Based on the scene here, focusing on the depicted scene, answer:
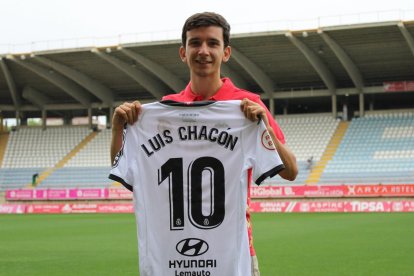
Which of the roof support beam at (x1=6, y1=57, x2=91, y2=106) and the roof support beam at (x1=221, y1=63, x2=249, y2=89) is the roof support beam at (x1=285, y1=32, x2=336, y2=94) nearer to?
the roof support beam at (x1=221, y1=63, x2=249, y2=89)

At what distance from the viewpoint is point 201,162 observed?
3.70 metres

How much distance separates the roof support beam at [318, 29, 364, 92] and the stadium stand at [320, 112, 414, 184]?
2547 mm

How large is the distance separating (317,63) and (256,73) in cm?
381

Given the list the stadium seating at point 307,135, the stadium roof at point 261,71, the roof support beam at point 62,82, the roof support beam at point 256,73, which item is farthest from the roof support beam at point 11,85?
the stadium seating at point 307,135

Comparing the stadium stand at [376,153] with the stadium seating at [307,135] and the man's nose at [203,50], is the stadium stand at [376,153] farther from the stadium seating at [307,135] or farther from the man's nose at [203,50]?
the man's nose at [203,50]

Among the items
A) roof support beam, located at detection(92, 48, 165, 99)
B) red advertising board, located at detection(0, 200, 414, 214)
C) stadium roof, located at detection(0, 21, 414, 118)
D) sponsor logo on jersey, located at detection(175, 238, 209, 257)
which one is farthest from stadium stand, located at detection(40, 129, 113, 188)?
sponsor logo on jersey, located at detection(175, 238, 209, 257)

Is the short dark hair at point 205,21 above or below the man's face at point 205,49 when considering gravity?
above

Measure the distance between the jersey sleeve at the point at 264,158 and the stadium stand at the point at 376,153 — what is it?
1234 inches

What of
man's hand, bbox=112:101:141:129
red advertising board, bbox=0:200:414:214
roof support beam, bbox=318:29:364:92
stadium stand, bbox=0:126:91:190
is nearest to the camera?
man's hand, bbox=112:101:141:129

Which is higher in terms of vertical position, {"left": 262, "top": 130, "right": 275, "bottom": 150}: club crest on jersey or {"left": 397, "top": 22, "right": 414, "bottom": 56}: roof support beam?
{"left": 397, "top": 22, "right": 414, "bottom": 56}: roof support beam

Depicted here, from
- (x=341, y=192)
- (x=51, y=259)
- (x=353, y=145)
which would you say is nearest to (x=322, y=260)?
(x=51, y=259)

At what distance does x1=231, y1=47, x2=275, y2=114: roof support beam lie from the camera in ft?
121

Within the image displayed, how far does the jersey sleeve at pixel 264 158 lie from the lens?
141 inches

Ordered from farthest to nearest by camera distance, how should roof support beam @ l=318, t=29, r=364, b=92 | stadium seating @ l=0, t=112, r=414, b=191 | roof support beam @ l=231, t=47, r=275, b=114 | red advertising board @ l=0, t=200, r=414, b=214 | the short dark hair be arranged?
roof support beam @ l=231, t=47, r=275, b=114
stadium seating @ l=0, t=112, r=414, b=191
roof support beam @ l=318, t=29, r=364, b=92
red advertising board @ l=0, t=200, r=414, b=214
the short dark hair
